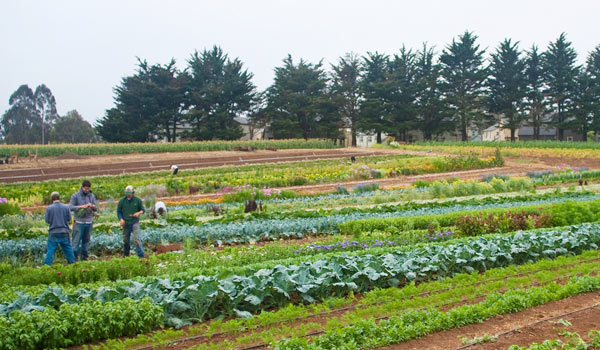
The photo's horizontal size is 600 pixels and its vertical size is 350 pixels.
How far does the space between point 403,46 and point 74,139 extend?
52.5 meters

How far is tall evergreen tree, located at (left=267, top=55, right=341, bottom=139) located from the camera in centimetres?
6356

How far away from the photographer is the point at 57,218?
436 inches

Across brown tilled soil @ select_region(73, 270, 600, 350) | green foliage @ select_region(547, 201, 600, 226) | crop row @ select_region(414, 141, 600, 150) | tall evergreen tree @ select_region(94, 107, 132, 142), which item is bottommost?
brown tilled soil @ select_region(73, 270, 600, 350)

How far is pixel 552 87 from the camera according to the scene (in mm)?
62312

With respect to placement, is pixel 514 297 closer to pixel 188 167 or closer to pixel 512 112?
pixel 188 167

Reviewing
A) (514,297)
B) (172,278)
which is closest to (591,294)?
(514,297)

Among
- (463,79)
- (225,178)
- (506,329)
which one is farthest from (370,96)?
(506,329)

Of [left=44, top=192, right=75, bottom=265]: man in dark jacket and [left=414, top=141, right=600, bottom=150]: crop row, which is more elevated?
[left=414, top=141, right=600, bottom=150]: crop row

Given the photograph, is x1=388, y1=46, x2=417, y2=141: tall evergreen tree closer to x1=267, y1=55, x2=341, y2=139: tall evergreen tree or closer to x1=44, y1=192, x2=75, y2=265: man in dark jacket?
x1=267, y1=55, x2=341, y2=139: tall evergreen tree

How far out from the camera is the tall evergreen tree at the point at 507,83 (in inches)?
2458

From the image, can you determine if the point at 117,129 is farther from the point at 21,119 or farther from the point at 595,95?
the point at 595,95

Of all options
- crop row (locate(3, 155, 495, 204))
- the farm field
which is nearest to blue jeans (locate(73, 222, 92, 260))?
the farm field

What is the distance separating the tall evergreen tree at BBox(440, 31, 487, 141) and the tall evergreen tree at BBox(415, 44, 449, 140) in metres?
1.00

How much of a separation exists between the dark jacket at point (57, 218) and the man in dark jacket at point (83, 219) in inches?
17.0
